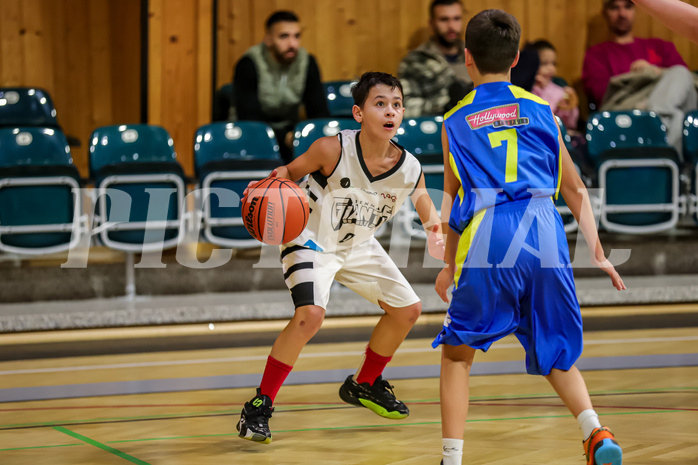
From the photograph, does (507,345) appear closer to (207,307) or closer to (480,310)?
(207,307)

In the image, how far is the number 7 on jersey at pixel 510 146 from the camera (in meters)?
2.80

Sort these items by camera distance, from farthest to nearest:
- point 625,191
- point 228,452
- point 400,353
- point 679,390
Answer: point 625,191 < point 400,353 < point 679,390 < point 228,452

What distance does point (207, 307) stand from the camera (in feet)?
19.4

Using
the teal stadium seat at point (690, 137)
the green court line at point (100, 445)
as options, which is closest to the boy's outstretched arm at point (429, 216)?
the green court line at point (100, 445)

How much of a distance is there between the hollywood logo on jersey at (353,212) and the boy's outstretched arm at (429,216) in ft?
0.57

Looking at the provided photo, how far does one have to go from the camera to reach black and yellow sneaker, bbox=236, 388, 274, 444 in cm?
347

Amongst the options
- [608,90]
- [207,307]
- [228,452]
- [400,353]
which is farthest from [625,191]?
[228,452]

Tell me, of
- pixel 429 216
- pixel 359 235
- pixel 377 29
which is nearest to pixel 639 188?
pixel 377 29

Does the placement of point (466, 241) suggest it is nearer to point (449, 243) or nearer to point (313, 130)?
point (449, 243)

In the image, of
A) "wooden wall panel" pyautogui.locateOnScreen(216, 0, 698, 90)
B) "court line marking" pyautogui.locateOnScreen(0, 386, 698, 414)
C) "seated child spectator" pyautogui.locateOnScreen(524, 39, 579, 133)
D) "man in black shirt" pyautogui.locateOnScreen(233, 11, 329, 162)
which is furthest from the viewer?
"wooden wall panel" pyautogui.locateOnScreen(216, 0, 698, 90)

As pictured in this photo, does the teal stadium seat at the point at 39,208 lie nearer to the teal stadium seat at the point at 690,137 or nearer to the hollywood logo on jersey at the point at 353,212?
the hollywood logo on jersey at the point at 353,212

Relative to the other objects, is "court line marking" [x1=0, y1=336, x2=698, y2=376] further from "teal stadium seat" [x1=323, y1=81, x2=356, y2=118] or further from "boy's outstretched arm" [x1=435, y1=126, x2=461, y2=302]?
"teal stadium seat" [x1=323, y1=81, x2=356, y2=118]

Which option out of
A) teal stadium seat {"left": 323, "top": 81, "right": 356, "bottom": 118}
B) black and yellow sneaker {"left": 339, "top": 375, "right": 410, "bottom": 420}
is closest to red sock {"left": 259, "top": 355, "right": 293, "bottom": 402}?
black and yellow sneaker {"left": 339, "top": 375, "right": 410, "bottom": 420}

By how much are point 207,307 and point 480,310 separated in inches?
135
